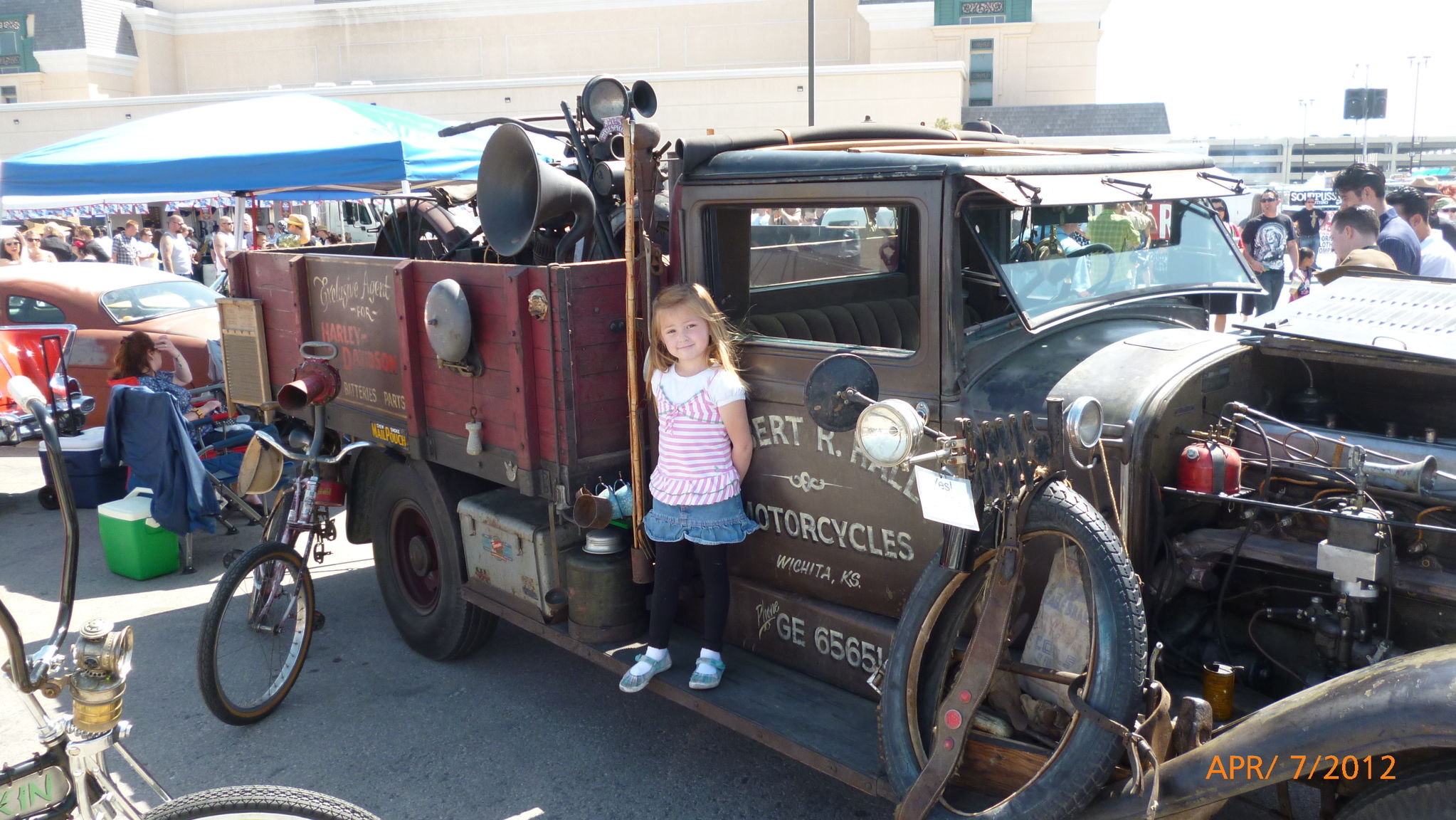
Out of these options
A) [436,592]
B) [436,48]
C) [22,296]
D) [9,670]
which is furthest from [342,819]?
[436,48]

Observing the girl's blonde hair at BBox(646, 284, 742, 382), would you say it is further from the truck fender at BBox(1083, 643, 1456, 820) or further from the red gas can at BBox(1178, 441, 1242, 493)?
the truck fender at BBox(1083, 643, 1456, 820)

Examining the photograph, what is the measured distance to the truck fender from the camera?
208 centimetres

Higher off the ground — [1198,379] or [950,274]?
[950,274]

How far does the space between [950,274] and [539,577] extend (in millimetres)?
1995

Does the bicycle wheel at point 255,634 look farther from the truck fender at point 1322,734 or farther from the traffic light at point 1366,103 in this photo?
the traffic light at point 1366,103

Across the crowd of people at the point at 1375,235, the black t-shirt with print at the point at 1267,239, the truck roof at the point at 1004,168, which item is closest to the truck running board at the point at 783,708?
the truck roof at the point at 1004,168

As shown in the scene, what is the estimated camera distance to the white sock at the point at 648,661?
357 centimetres

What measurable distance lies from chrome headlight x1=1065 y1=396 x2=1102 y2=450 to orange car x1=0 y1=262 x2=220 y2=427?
28.0ft

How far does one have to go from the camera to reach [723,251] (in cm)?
364

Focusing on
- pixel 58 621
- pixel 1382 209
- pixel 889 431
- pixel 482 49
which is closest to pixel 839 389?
pixel 889 431

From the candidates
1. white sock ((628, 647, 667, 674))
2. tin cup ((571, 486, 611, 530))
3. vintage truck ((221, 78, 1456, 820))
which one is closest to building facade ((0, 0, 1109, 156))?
vintage truck ((221, 78, 1456, 820))

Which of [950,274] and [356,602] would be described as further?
[356,602]

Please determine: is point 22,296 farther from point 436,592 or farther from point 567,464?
point 567,464

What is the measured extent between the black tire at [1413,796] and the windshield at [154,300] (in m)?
9.71
